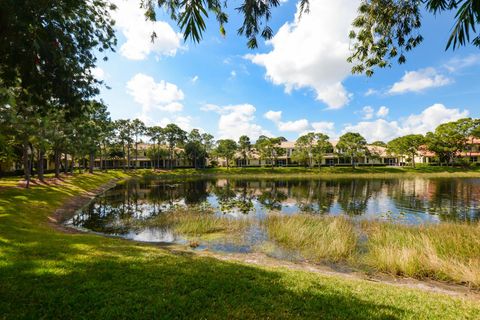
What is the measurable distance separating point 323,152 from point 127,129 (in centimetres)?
5522

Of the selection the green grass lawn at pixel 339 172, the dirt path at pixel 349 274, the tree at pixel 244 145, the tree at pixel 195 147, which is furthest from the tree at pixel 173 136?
the dirt path at pixel 349 274

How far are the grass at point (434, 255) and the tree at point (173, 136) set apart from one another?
69946 millimetres

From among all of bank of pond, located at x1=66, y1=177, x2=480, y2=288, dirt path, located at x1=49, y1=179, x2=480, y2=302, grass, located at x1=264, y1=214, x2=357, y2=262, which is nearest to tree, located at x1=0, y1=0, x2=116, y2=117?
dirt path, located at x1=49, y1=179, x2=480, y2=302

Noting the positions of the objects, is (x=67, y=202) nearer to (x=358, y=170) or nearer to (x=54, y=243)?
(x=54, y=243)

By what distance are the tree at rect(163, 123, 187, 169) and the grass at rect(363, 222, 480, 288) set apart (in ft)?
229

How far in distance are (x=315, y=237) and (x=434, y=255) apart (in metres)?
4.98

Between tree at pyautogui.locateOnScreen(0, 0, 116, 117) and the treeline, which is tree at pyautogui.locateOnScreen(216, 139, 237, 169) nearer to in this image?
the treeline

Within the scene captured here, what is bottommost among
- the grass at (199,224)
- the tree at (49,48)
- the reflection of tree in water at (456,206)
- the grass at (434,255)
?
the reflection of tree in water at (456,206)

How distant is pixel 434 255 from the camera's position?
9641 mm

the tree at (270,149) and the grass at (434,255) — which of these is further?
the tree at (270,149)

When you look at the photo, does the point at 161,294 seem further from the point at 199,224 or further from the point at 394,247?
the point at 199,224

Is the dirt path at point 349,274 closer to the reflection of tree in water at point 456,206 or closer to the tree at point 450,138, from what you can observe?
the reflection of tree in water at point 456,206

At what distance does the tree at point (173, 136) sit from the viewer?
7575 cm

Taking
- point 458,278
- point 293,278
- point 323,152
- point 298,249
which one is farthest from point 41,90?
point 323,152
